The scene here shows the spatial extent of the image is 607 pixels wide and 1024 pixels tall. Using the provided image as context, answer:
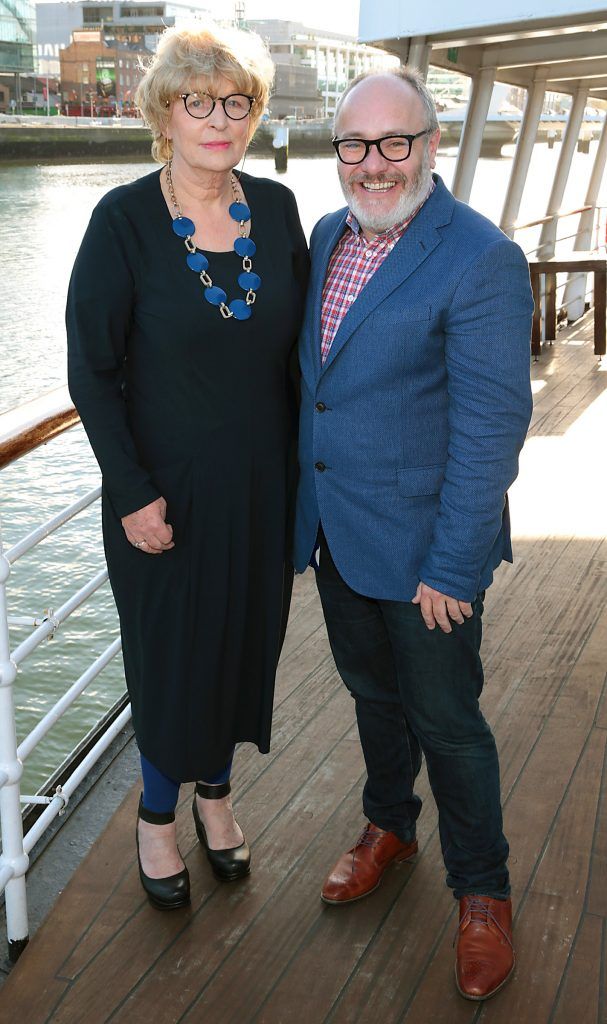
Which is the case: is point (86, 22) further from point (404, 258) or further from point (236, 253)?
point (404, 258)

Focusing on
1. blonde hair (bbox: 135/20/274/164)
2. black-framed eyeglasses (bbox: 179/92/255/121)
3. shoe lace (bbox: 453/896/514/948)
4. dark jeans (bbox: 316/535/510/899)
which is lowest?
shoe lace (bbox: 453/896/514/948)

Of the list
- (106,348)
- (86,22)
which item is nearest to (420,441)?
(106,348)

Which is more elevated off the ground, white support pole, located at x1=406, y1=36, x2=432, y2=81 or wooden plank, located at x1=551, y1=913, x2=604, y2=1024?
white support pole, located at x1=406, y1=36, x2=432, y2=81

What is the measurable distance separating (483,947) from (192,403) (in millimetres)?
912

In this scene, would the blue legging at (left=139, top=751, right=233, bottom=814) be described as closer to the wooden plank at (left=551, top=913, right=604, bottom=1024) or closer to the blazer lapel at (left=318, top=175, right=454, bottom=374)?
the wooden plank at (left=551, top=913, right=604, bottom=1024)

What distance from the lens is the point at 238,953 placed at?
1613 mm

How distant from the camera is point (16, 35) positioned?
42.6m

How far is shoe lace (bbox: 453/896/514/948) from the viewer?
1598mm

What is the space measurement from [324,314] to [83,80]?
50.0 m

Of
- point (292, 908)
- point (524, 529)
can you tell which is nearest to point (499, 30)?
point (524, 529)

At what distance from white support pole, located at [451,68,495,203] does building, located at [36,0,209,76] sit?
129 feet

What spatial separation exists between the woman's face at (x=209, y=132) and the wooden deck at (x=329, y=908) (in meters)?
1.16

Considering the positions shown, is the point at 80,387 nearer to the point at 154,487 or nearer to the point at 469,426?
the point at 154,487

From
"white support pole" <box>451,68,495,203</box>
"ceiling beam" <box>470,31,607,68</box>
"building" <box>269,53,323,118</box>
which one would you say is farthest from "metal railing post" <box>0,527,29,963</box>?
"building" <box>269,53,323,118</box>
